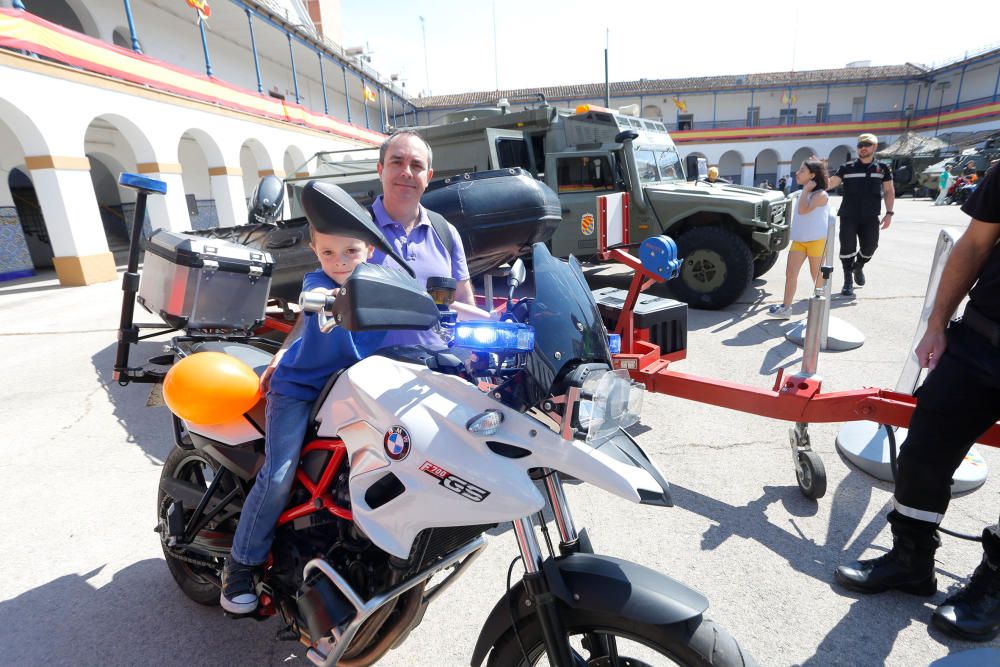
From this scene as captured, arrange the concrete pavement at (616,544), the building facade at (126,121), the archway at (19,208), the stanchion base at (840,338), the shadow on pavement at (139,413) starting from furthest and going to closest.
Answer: the building facade at (126,121)
the archway at (19,208)
the stanchion base at (840,338)
the shadow on pavement at (139,413)
the concrete pavement at (616,544)

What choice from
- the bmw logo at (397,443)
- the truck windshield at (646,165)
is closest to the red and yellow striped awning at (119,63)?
the truck windshield at (646,165)

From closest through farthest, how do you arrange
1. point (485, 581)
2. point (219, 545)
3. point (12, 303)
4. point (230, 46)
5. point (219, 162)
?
point (219, 545) < point (485, 581) < point (12, 303) < point (219, 162) < point (230, 46)

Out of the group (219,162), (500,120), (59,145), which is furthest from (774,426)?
(219,162)

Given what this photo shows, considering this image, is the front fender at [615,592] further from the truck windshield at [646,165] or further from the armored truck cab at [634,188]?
the truck windshield at [646,165]

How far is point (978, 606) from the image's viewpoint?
1911mm

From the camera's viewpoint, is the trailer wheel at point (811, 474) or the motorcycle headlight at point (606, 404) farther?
the trailer wheel at point (811, 474)

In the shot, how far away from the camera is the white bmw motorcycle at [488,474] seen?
3.56ft

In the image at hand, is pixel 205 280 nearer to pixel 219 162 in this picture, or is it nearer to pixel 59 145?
pixel 59 145

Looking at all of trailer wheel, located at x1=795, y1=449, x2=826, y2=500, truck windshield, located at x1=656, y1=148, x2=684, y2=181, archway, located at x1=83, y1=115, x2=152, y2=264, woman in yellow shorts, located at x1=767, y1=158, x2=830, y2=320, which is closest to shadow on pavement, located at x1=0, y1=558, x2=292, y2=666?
trailer wheel, located at x1=795, y1=449, x2=826, y2=500

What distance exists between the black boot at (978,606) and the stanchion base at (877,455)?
824 mm

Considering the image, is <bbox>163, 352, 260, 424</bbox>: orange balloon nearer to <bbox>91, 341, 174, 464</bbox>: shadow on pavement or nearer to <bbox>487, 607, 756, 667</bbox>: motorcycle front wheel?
<bbox>487, 607, 756, 667</bbox>: motorcycle front wheel

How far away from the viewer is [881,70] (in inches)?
1644

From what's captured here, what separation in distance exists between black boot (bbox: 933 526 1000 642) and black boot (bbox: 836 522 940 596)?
0.11m

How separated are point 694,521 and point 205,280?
10.4ft
